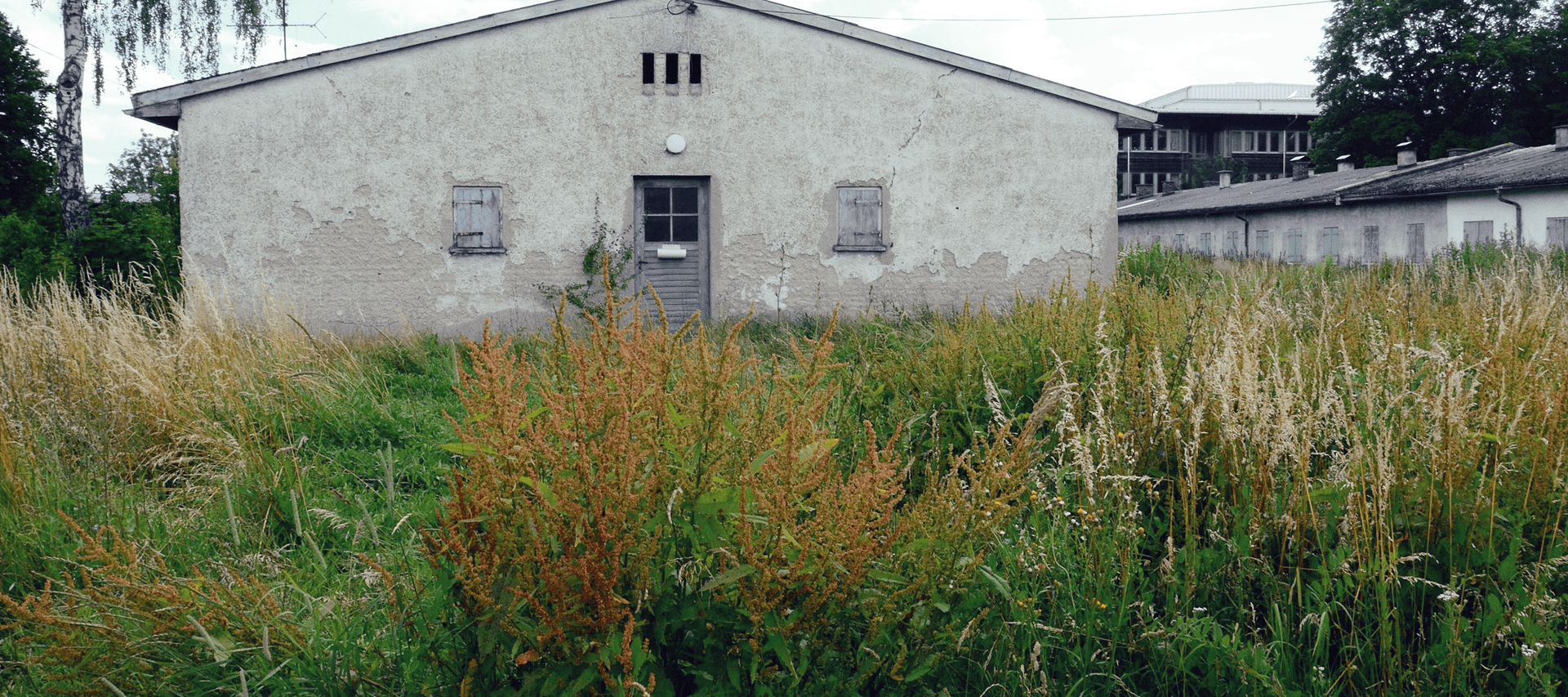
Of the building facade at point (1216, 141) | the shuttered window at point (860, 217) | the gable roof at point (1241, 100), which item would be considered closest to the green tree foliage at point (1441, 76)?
the gable roof at point (1241, 100)

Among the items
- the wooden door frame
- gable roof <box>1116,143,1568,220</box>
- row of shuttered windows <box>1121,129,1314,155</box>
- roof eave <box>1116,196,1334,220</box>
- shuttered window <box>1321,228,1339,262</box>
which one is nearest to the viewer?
the wooden door frame

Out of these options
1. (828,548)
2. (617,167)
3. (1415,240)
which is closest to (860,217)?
(617,167)

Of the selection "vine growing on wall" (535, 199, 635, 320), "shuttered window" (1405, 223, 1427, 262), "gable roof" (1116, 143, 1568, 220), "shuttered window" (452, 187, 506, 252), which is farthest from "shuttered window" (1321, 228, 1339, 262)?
"shuttered window" (452, 187, 506, 252)

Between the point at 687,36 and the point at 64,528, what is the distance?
28.9 feet

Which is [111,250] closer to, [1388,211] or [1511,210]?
[1511,210]

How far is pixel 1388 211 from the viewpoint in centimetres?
2072

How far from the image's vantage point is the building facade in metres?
45.5

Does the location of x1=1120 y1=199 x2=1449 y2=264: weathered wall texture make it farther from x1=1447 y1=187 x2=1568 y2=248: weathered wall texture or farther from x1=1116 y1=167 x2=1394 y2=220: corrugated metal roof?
x1=1116 y1=167 x2=1394 y2=220: corrugated metal roof

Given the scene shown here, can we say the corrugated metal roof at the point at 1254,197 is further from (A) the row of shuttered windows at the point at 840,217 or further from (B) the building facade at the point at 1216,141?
(B) the building facade at the point at 1216,141

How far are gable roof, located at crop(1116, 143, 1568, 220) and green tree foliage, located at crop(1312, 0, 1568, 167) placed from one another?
8.70 meters

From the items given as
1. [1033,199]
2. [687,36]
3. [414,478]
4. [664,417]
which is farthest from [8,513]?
[1033,199]

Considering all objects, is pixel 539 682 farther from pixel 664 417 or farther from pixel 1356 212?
pixel 1356 212

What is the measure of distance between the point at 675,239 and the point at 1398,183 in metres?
18.0

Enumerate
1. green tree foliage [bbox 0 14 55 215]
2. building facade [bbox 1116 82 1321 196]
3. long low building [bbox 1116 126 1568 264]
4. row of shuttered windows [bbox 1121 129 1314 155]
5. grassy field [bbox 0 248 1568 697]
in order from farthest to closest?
1. row of shuttered windows [bbox 1121 129 1314 155]
2. building facade [bbox 1116 82 1321 196]
3. green tree foliage [bbox 0 14 55 215]
4. long low building [bbox 1116 126 1568 264]
5. grassy field [bbox 0 248 1568 697]
